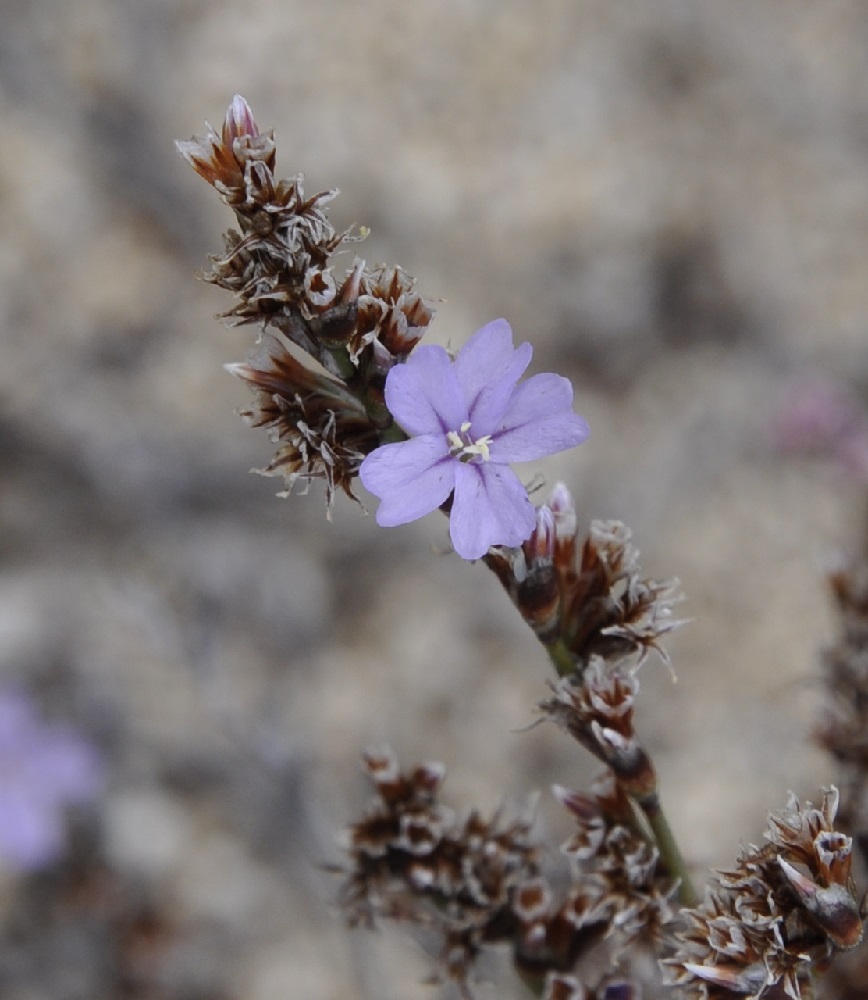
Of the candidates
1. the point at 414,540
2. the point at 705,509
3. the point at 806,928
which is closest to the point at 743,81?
the point at 705,509

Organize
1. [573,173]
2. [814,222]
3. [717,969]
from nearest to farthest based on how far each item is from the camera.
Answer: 1. [717,969]
2. [573,173]
3. [814,222]

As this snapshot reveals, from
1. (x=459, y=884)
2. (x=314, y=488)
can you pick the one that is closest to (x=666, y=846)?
(x=459, y=884)

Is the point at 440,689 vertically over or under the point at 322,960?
over

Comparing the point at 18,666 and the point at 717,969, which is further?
the point at 18,666

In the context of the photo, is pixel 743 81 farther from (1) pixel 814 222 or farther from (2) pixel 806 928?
(2) pixel 806 928

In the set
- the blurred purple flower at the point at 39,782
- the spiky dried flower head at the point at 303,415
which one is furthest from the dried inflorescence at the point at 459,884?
the blurred purple flower at the point at 39,782

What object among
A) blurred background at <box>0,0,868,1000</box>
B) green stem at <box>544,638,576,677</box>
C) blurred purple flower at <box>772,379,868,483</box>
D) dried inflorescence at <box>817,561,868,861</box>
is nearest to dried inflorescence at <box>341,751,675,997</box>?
green stem at <box>544,638,576,677</box>

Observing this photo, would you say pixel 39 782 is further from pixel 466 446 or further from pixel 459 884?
pixel 466 446
